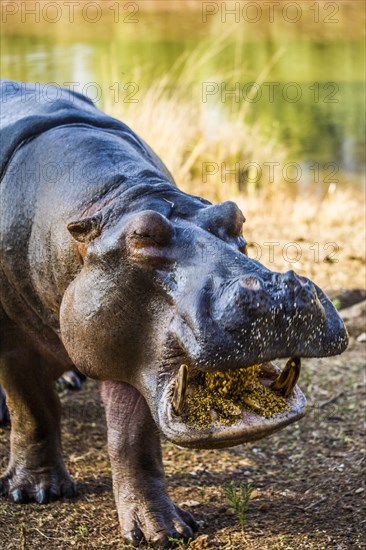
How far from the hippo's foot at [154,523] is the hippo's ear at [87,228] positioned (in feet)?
3.38

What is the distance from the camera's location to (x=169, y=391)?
296 centimetres

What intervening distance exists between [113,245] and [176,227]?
20 centimetres

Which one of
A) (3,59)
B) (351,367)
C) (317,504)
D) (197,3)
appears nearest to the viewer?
(317,504)

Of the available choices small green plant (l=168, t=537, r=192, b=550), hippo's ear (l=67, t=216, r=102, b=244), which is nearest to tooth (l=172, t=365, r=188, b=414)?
hippo's ear (l=67, t=216, r=102, b=244)

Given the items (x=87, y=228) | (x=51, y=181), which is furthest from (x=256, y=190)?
(x=87, y=228)

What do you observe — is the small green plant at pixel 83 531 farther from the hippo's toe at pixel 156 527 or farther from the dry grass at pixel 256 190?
the dry grass at pixel 256 190

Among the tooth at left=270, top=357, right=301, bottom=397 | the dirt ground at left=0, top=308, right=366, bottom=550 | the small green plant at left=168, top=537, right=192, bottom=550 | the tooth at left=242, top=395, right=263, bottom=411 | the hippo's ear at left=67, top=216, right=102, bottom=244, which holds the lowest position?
the dirt ground at left=0, top=308, right=366, bottom=550

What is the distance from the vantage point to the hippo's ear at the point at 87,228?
321 centimetres

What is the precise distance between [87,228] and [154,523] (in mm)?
1120

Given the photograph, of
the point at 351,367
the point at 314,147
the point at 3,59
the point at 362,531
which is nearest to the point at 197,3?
the point at 3,59

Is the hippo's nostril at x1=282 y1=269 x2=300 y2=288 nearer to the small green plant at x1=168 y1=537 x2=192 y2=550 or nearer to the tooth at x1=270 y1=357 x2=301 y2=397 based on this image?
the tooth at x1=270 y1=357 x2=301 y2=397

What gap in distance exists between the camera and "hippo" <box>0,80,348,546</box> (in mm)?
2801

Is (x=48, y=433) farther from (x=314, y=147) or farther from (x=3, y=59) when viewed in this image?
(x=3, y=59)

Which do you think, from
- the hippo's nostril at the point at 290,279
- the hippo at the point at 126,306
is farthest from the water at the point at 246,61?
the hippo's nostril at the point at 290,279
